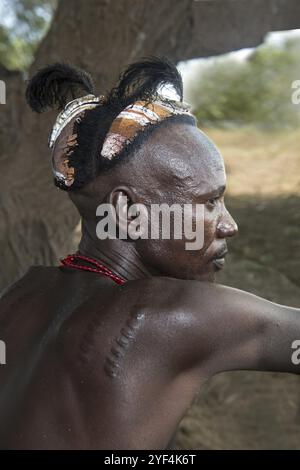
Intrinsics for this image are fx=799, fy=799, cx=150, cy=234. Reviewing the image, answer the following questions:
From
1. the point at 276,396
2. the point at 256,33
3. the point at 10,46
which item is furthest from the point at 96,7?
the point at 10,46

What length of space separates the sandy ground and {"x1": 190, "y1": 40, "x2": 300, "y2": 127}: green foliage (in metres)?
0.61

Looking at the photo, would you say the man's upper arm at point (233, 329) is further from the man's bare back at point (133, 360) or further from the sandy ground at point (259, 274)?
the sandy ground at point (259, 274)

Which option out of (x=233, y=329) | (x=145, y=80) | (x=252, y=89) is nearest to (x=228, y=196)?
(x=252, y=89)

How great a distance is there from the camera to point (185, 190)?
2039 mm

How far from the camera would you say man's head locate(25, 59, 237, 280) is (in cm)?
204

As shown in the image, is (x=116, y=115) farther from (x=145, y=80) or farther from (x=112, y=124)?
(x=145, y=80)

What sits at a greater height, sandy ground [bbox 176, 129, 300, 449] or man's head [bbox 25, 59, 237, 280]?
man's head [bbox 25, 59, 237, 280]

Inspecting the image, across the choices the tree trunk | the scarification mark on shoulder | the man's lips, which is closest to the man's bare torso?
the scarification mark on shoulder

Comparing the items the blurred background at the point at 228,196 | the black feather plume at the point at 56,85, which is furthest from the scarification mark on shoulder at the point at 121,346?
the blurred background at the point at 228,196

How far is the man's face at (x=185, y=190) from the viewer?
80.3 inches

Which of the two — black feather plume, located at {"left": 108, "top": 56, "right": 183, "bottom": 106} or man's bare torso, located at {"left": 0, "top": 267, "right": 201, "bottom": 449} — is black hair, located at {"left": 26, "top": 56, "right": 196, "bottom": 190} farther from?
man's bare torso, located at {"left": 0, "top": 267, "right": 201, "bottom": 449}

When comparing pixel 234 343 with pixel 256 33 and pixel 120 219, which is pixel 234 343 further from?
pixel 256 33

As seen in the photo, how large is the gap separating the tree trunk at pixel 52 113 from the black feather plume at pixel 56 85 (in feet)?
Result: 5.07

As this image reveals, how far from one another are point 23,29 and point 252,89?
325cm
